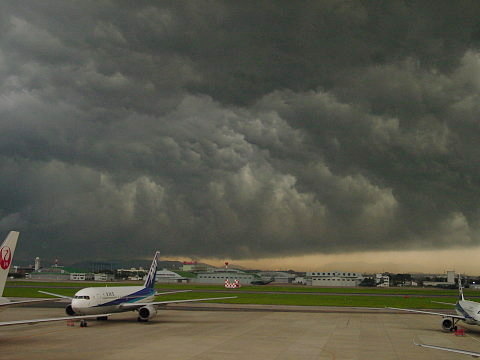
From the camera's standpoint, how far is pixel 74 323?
53719 millimetres

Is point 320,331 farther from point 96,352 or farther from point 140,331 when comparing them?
point 96,352

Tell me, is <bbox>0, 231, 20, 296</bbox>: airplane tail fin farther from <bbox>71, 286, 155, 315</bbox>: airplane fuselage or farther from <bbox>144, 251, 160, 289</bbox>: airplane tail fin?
<bbox>144, 251, 160, 289</bbox>: airplane tail fin

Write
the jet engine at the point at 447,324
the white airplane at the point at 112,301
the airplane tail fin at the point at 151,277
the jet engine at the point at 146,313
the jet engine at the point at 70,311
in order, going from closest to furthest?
the white airplane at the point at 112,301
the jet engine at the point at 447,324
the jet engine at the point at 70,311
the jet engine at the point at 146,313
the airplane tail fin at the point at 151,277

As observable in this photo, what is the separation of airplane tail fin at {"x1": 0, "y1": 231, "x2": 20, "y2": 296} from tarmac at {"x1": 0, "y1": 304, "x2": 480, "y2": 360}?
17.9 feet

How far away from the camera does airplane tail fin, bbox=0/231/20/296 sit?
34.1m

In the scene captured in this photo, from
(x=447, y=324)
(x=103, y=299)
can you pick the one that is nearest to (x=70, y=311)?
(x=103, y=299)

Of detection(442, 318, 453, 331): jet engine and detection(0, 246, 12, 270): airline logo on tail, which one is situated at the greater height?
detection(0, 246, 12, 270): airline logo on tail

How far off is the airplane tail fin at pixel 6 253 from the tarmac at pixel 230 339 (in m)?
5.45

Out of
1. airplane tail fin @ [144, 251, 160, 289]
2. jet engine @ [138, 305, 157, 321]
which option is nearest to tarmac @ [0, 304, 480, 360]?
jet engine @ [138, 305, 157, 321]

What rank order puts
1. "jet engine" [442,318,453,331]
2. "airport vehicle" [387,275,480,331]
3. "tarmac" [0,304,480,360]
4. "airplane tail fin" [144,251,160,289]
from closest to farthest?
"tarmac" [0,304,480,360]
"airport vehicle" [387,275,480,331]
"jet engine" [442,318,453,331]
"airplane tail fin" [144,251,160,289]

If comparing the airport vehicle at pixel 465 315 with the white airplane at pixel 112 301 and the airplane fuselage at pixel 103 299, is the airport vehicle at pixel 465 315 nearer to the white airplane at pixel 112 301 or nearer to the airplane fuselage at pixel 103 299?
the white airplane at pixel 112 301

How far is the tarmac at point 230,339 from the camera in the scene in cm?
3472

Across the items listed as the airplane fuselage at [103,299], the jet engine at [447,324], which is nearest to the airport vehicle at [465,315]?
the jet engine at [447,324]

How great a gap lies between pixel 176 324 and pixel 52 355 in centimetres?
2240
